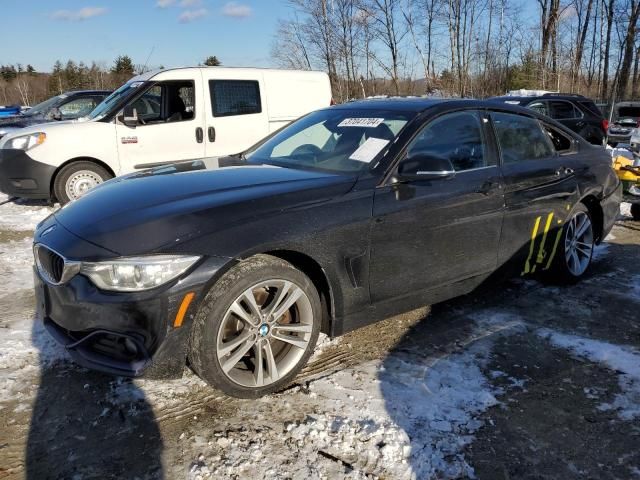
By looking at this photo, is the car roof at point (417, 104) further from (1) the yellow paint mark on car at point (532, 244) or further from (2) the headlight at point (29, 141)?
(2) the headlight at point (29, 141)

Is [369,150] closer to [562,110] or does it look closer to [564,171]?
[564,171]

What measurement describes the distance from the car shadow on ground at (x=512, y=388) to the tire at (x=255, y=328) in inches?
22.8

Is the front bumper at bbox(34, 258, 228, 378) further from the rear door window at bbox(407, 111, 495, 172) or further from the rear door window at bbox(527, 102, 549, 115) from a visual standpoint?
the rear door window at bbox(527, 102, 549, 115)

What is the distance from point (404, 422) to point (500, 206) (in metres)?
1.82

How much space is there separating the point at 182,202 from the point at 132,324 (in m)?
0.69

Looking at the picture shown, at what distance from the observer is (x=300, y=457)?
2373 millimetres

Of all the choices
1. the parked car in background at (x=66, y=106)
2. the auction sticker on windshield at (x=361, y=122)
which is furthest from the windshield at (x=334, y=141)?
the parked car in background at (x=66, y=106)

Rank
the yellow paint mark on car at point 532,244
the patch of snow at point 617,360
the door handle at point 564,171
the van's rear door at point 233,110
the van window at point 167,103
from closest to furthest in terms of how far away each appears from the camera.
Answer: the patch of snow at point 617,360 < the yellow paint mark on car at point 532,244 < the door handle at point 564,171 < the van window at point 167,103 < the van's rear door at point 233,110

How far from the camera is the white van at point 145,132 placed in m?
7.12

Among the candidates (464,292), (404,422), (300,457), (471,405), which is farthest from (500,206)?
(300,457)

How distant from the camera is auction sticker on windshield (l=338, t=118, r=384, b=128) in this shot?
3571 mm

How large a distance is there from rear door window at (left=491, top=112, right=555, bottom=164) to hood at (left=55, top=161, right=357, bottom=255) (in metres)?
1.48

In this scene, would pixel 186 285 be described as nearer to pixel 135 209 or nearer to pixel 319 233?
pixel 135 209

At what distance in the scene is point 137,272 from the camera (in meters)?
2.42
